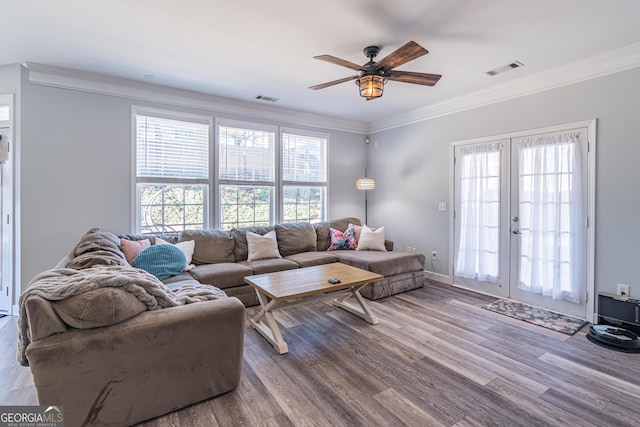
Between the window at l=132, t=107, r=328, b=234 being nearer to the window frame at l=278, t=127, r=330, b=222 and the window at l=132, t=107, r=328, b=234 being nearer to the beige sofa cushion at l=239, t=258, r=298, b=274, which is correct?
Result: the window frame at l=278, t=127, r=330, b=222

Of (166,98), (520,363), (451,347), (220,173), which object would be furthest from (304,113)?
(520,363)

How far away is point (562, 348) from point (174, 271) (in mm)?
3921

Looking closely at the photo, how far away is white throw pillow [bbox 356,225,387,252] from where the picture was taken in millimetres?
4828

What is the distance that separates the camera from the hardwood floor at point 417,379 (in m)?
1.84

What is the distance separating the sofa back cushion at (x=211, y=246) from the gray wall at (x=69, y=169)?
0.85 meters

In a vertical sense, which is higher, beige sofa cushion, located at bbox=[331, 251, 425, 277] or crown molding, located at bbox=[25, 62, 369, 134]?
crown molding, located at bbox=[25, 62, 369, 134]

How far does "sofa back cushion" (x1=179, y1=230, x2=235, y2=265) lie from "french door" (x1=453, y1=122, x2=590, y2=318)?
3.38 metres

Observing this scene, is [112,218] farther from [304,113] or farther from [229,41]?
[304,113]

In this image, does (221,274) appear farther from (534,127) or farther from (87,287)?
(534,127)

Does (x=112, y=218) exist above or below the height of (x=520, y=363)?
above

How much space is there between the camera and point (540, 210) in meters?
3.60

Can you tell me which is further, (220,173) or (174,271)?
(220,173)

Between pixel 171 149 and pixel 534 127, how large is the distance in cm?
474

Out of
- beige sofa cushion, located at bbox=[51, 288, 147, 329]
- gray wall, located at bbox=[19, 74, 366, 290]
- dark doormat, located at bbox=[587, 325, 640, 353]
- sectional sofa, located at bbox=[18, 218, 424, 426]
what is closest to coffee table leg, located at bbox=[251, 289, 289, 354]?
sectional sofa, located at bbox=[18, 218, 424, 426]
